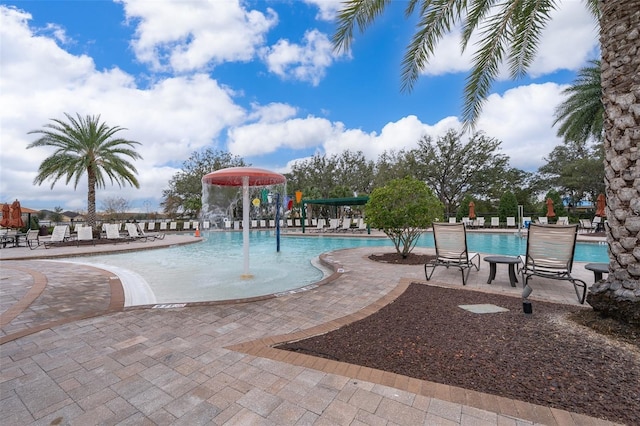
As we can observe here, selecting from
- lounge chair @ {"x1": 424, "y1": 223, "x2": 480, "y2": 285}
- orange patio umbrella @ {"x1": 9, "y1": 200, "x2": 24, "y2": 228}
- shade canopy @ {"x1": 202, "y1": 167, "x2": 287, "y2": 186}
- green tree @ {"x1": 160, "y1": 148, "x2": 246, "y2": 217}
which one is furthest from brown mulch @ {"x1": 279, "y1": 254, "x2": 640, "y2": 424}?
green tree @ {"x1": 160, "y1": 148, "x2": 246, "y2": 217}

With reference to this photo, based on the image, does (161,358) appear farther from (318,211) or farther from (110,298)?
(318,211)

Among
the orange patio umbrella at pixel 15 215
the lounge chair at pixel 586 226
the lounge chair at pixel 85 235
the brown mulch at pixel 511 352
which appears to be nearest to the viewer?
the brown mulch at pixel 511 352

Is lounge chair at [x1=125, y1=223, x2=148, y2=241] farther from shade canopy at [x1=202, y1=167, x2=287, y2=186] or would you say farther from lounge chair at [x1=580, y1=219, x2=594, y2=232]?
lounge chair at [x1=580, y1=219, x2=594, y2=232]

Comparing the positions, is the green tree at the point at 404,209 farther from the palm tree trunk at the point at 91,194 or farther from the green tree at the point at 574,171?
the green tree at the point at 574,171

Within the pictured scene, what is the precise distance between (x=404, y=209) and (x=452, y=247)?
2179 millimetres

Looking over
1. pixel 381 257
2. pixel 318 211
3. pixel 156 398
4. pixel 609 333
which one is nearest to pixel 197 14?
pixel 381 257

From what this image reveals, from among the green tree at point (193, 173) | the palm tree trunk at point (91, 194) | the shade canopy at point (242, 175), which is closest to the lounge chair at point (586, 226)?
the shade canopy at point (242, 175)

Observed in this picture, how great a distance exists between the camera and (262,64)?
47.2 feet

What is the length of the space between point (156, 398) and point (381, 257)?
7249mm

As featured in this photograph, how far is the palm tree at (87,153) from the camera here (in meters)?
15.0

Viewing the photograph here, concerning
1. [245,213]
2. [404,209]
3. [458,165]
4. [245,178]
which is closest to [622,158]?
[404,209]

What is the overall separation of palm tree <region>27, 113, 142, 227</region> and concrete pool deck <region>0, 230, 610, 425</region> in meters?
14.5

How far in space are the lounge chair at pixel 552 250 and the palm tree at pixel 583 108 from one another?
14616 mm

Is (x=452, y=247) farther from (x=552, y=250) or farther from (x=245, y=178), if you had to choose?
(x=245, y=178)
